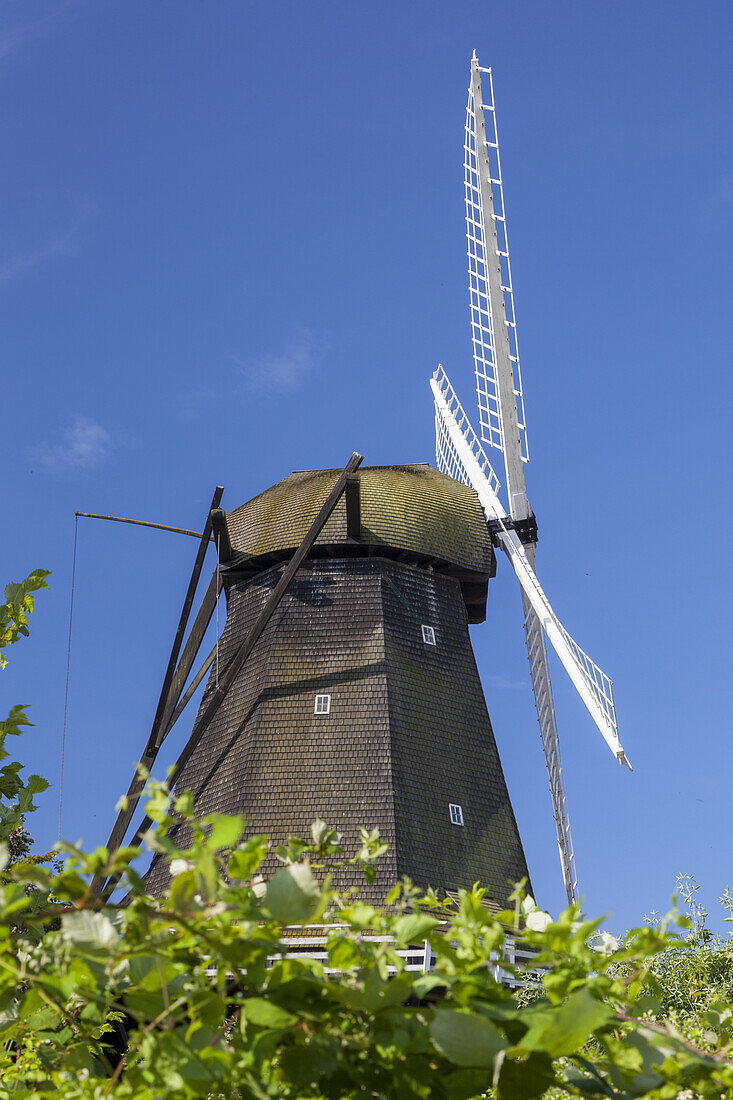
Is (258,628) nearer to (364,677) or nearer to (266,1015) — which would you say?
(364,677)

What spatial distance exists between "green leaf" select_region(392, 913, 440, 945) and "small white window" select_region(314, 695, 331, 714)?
524 inches

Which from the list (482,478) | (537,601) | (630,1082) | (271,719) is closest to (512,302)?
(482,478)

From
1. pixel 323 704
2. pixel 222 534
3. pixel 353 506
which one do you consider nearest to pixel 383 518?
pixel 353 506

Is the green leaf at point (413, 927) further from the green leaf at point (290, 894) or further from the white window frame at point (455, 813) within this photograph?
the white window frame at point (455, 813)

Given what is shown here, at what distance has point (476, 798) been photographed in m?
15.0

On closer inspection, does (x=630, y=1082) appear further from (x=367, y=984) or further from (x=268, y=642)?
(x=268, y=642)

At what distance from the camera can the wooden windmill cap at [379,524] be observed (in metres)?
16.3

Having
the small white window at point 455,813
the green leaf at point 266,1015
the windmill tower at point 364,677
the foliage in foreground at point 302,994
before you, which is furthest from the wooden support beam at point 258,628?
the green leaf at point 266,1015

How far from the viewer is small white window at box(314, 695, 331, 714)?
49.1 feet

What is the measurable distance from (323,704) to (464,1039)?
44.6 ft

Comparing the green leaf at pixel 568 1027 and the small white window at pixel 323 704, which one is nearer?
the green leaf at pixel 568 1027

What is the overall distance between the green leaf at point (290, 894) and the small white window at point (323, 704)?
43.9 feet

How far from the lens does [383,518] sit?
16.5 m

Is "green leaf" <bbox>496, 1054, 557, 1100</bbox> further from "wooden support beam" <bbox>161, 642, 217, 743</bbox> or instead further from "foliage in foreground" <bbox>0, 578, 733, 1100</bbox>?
"wooden support beam" <bbox>161, 642, 217, 743</bbox>
